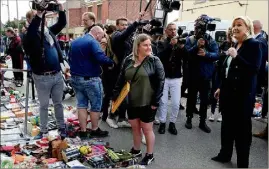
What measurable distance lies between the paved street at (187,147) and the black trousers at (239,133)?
0.79ft

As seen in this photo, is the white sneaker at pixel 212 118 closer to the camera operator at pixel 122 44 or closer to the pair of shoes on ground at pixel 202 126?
the pair of shoes on ground at pixel 202 126

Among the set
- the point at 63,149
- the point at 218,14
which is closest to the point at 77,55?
the point at 63,149

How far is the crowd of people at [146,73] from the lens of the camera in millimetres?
3504

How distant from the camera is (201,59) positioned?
493 centimetres

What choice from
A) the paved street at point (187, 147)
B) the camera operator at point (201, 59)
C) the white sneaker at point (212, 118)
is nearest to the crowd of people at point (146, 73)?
the camera operator at point (201, 59)

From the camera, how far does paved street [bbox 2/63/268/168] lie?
12.6ft

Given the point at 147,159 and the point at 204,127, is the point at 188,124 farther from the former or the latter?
the point at 147,159

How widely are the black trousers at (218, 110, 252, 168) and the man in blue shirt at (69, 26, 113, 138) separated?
177cm

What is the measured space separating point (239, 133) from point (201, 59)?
1.63 meters

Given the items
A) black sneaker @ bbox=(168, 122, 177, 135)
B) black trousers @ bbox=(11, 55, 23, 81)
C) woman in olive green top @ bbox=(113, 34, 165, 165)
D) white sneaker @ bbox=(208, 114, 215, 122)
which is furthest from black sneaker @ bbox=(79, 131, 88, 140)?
black trousers @ bbox=(11, 55, 23, 81)

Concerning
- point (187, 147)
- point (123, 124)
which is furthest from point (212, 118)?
point (123, 124)

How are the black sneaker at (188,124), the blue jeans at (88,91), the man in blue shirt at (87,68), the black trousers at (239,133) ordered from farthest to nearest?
the black sneaker at (188,124) < the blue jeans at (88,91) < the man in blue shirt at (87,68) < the black trousers at (239,133)

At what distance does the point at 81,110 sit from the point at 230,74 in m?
2.12

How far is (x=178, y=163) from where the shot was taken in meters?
3.79
